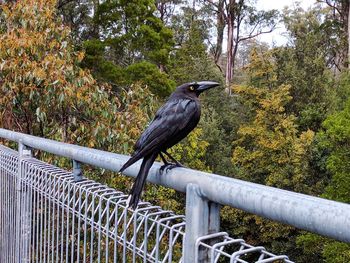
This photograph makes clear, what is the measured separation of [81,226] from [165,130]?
2.03 feet

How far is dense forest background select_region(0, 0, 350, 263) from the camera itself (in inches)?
258

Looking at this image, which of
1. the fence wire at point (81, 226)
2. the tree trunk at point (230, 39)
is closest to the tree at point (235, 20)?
the tree trunk at point (230, 39)

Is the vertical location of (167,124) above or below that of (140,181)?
above

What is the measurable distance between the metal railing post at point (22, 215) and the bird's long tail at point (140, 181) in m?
1.14

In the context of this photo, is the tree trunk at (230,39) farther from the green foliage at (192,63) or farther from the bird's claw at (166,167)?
the bird's claw at (166,167)

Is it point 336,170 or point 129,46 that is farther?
point 129,46

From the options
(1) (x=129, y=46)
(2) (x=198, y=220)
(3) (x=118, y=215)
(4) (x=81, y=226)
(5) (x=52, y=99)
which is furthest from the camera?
(1) (x=129, y=46)

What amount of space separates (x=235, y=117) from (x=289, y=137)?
5.73m

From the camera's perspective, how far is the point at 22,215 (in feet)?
8.11

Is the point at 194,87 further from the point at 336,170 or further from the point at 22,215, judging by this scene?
the point at 336,170

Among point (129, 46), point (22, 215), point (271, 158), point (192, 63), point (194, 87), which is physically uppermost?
point (129, 46)

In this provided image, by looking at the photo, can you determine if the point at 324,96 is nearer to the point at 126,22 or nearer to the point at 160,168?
the point at 126,22

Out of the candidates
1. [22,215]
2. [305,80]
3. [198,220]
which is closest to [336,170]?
[305,80]

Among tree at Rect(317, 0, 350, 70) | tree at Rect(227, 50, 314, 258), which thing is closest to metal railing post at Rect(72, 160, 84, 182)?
tree at Rect(227, 50, 314, 258)
